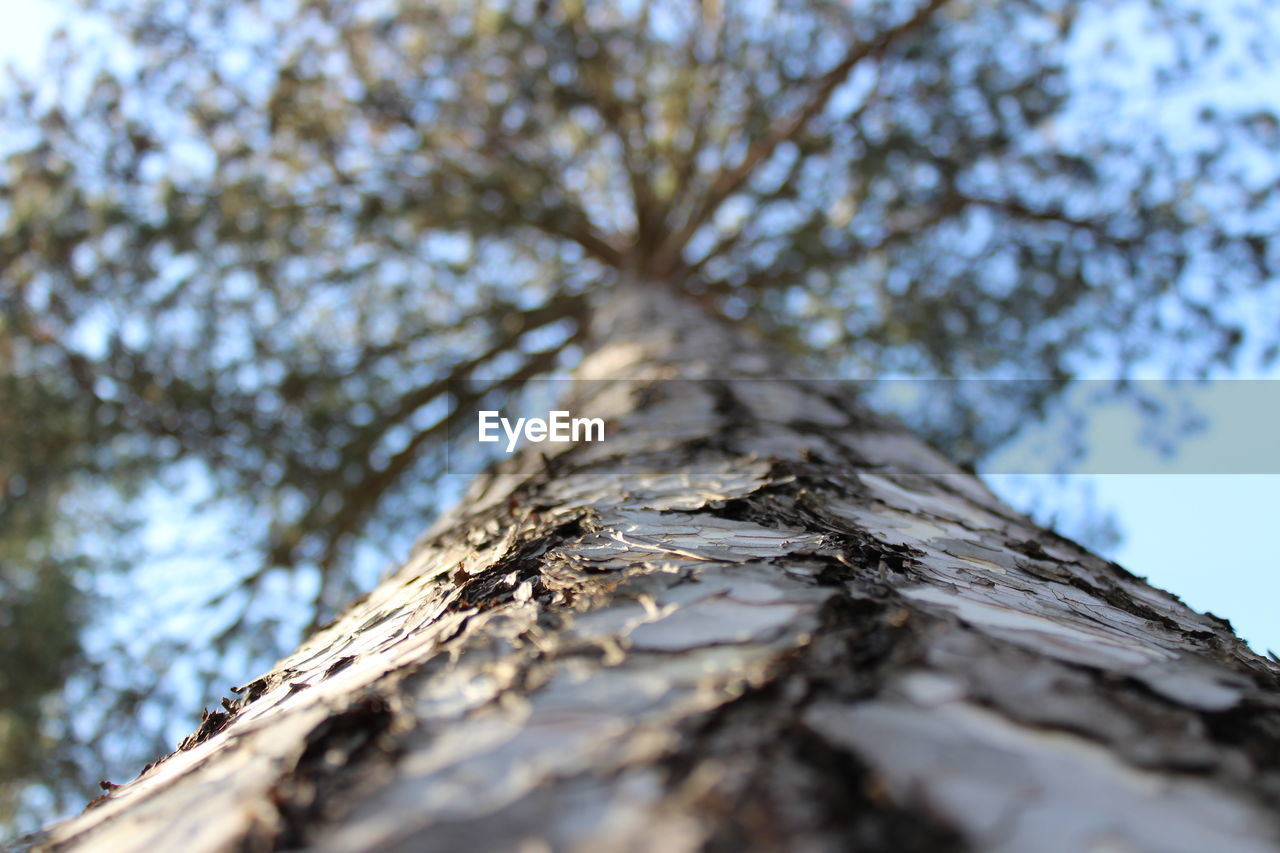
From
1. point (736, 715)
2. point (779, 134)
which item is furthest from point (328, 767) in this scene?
point (779, 134)

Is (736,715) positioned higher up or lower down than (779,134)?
lower down

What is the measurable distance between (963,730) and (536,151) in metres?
4.41

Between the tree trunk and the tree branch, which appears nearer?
the tree trunk

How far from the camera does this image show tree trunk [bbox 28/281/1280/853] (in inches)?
15.8

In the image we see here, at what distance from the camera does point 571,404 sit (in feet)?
7.09

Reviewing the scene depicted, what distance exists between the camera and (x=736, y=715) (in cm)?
47

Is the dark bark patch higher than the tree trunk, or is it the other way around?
the tree trunk

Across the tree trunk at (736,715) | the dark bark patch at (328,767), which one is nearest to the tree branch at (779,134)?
the tree trunk at (736,715)

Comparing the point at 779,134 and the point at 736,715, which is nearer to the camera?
the point at 736,715

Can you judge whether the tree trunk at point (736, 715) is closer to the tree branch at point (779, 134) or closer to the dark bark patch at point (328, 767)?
the dark bark patch at point (328, 767)

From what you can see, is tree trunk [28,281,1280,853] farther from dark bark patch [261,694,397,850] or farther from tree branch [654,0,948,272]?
tree branch [654,0,948,272]

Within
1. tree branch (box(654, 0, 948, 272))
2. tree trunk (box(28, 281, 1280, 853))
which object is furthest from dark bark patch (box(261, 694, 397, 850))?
tree branch (box(654, 0, 948, 272))

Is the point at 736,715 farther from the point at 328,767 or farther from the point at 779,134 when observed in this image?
the point at 779,134

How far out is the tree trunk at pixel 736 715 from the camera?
1.32 feet
